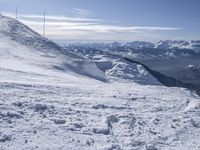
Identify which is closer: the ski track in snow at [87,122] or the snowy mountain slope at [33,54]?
the ski track in snow at [87,122]

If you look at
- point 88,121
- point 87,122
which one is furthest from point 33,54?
point 87,122

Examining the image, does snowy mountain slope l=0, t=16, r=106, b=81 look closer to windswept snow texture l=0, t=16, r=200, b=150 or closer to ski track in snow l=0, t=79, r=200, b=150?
windswept snow texture l=0, t=16, r=200, b=150

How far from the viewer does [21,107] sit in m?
17.4

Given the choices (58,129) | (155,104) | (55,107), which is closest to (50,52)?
(155,104)

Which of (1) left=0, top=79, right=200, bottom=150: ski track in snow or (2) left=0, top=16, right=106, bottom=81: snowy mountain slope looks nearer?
(1) left=0, top=79, right=200, bottom=150: ski track in snow

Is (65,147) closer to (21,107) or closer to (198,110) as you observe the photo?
(21,107)

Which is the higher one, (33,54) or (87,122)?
(33,54)

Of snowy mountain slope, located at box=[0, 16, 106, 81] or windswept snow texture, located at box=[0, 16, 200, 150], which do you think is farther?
snowy mountain slope, located at box=[0, 16, 106, 81]

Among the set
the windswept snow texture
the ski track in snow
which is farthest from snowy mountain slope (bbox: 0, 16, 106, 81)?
the ski track in snow

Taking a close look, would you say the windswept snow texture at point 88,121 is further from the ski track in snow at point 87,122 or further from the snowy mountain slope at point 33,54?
the snowy mountain slope at point 33,54

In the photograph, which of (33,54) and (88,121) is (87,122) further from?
(33,54)

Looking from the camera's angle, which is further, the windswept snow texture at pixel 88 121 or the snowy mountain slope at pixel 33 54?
the snowy mountain slope at pixel 33 54

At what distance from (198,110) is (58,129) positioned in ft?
33.9

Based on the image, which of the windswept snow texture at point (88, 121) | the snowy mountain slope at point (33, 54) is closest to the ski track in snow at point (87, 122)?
the windswept snow texture at point (88, 121)
